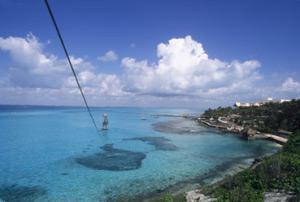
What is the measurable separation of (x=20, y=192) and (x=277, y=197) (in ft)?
57.8

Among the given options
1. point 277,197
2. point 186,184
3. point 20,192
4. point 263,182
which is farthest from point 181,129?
point 277,197

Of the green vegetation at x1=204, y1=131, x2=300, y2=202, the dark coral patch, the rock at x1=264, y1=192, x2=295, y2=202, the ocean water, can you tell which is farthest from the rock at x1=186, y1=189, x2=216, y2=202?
the dark coral patch

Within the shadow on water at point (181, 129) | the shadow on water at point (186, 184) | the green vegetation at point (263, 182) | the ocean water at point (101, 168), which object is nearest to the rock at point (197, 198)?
the green vegetation at point (263, 182)

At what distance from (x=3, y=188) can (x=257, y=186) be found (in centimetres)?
1863

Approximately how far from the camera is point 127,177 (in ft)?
73.5

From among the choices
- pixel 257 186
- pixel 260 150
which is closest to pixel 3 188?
pixel 257 186

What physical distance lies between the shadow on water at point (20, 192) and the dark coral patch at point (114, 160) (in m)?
7.54

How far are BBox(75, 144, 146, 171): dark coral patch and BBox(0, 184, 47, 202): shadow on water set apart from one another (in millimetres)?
7537

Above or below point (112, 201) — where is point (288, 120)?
above

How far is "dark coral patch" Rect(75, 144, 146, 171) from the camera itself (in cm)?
2633

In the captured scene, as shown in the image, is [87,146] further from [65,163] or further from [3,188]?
[3,188]

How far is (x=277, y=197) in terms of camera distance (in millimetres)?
10773

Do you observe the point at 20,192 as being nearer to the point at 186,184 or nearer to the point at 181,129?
the point at 186,184

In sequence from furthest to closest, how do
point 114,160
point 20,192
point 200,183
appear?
point 114,160
point 200,183
point 20,192
